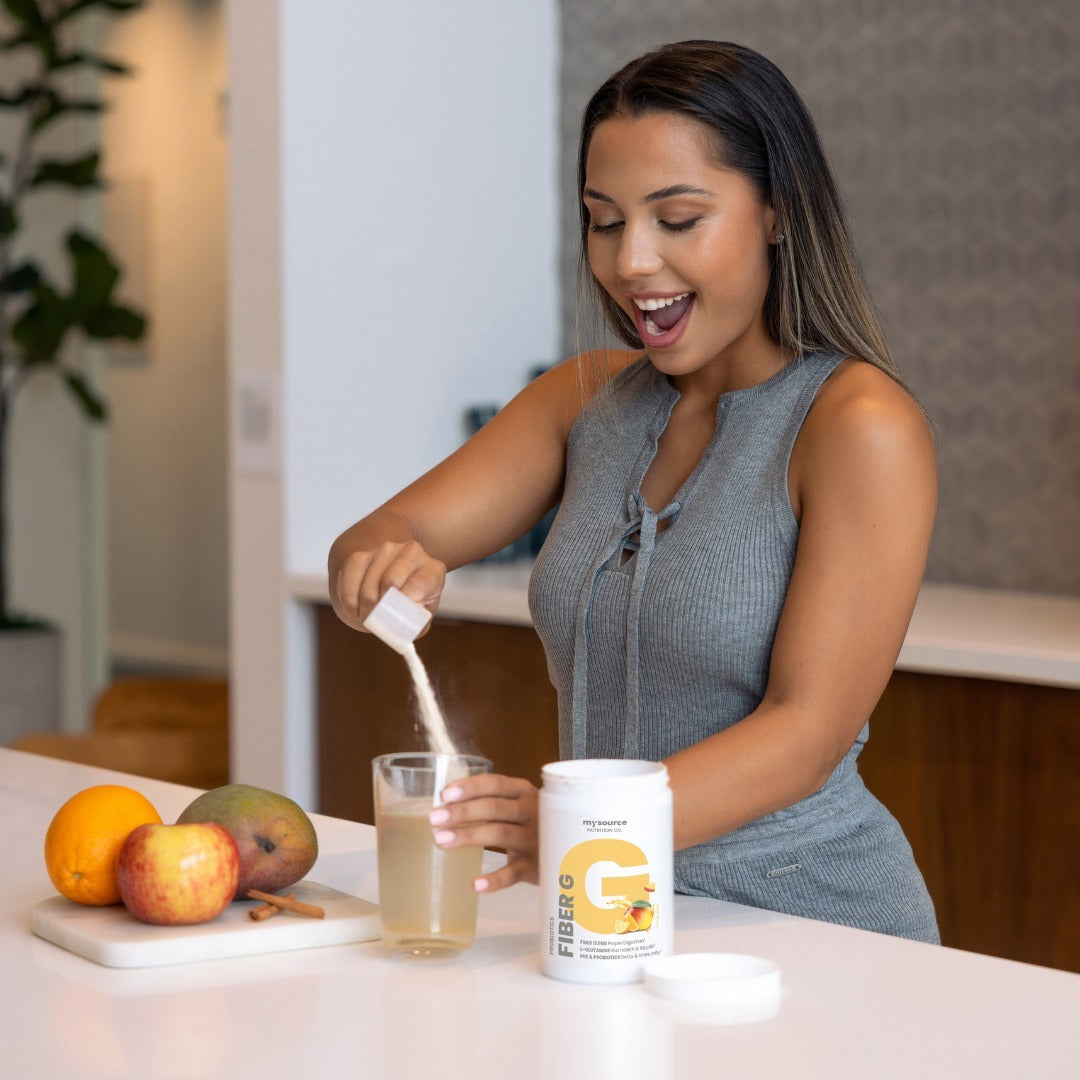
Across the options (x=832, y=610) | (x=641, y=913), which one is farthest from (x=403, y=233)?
(x=641, y=913)

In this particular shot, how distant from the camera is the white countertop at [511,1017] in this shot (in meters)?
0.89

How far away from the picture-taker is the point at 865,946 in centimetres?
112

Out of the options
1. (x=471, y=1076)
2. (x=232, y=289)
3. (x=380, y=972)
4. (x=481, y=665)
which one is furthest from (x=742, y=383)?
(x=232, y=289)

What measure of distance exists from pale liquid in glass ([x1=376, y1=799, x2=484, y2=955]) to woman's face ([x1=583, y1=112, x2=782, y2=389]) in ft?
1.90

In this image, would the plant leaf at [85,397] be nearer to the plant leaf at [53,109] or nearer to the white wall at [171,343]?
the plant leaf at [53,109]

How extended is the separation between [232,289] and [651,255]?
1.72 metres

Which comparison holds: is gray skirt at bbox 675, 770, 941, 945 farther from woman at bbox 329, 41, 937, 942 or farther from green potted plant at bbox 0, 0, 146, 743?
green potted plant at bbox 0, 0, 146, 743

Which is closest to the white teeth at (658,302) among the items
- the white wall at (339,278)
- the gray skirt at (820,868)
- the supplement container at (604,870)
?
the gray skirt at (820,868)

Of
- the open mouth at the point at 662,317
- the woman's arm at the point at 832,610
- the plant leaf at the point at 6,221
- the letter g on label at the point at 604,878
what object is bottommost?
the letter g on label at the point at 604,878

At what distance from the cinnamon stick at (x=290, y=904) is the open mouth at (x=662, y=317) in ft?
2.05

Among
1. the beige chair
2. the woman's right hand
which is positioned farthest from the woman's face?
the beige chair

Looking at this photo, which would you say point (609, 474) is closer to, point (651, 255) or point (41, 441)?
point (651, 255)

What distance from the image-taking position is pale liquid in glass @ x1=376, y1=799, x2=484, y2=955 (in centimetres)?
106

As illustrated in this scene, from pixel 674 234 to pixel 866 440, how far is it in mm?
252
